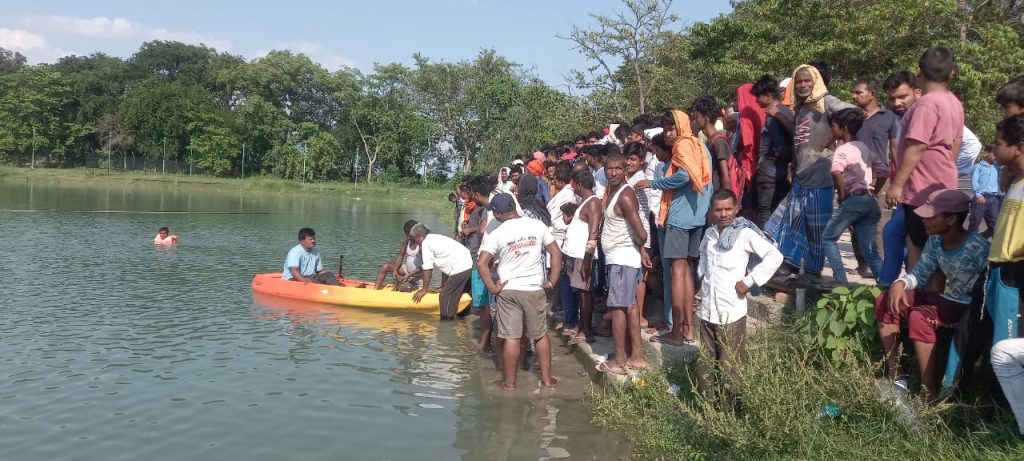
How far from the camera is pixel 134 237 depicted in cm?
1925

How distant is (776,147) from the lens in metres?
6.70

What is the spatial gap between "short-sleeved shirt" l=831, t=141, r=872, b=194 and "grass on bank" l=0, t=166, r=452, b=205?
38.1m

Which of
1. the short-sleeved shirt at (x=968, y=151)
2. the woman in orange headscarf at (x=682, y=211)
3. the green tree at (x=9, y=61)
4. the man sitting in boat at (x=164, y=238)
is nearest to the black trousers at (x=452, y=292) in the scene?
the woman in orange headscarf at (x=682, y=211)

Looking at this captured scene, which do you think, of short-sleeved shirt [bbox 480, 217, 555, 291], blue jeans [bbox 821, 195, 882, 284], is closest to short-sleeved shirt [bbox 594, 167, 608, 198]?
short-sleeved shirt [bbox 480, 217, 555, 291]

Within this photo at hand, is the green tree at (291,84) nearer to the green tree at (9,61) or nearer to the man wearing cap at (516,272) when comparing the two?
the green tree at (9,61)

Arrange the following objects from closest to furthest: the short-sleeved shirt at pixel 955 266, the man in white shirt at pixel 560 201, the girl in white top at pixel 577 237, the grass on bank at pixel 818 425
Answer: the grass on bank at pixel 818 425 < the short-sleeved shirt at pixel 955 266 < the girl in white top at pixel 577 237 < the man in white shirt at pixel 560 201

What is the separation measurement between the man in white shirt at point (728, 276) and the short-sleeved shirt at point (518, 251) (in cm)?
156

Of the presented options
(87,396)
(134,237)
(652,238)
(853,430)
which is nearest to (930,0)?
(652,238)

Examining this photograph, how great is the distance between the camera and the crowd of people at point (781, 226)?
13.6 feet

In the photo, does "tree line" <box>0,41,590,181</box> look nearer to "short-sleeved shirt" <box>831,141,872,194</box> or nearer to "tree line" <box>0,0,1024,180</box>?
"tree line" <box>0,0,1024,180</box>

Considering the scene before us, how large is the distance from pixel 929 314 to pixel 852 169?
1.87 meters

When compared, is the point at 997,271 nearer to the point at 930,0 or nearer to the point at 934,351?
the point at 934,351

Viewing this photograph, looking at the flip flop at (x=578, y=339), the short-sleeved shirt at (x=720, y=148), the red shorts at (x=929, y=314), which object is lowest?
the flip flop at (x=578, y=339)

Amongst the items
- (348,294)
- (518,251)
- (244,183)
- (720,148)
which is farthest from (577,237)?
(244,183)
